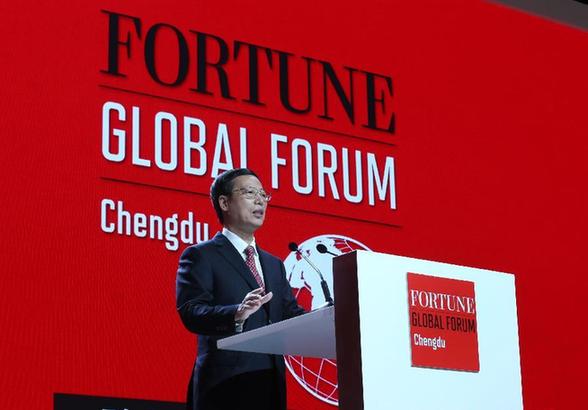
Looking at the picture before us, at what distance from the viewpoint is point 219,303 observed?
2.83 m

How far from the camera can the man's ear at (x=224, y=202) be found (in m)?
3.06

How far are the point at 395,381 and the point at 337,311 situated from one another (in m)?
0.15

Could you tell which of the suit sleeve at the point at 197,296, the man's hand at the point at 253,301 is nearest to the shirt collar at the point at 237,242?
the suit sleeve at the point at 197,296

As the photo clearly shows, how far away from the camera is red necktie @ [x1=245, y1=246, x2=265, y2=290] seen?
2.91 m

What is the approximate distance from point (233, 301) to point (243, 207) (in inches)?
12.6

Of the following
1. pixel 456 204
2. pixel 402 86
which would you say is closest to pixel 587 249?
pixel 456 204

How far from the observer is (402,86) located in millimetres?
4301

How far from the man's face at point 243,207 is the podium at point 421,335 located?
1.12 m

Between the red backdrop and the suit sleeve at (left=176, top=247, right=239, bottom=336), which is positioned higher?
the red backdrop

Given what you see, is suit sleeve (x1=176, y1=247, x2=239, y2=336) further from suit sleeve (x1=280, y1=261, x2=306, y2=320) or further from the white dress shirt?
suit sleeve (x1=280, y1=261, x2=306, y2=320)

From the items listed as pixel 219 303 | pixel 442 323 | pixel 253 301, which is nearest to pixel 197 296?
pixel 219 303

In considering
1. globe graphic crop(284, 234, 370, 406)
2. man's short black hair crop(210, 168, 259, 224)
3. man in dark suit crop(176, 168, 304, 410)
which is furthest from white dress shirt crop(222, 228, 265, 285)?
globe graphic crop(284, 234, 370, 406)

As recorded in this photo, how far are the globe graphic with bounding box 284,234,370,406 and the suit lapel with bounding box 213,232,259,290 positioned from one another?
0.75 m

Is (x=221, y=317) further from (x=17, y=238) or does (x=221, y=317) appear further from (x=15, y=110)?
(x=15, y=110)
